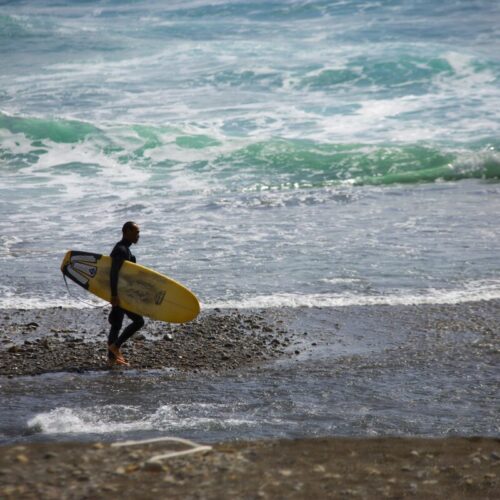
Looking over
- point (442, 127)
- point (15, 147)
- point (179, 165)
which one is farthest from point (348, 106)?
point (15, 147)

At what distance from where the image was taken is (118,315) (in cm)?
891

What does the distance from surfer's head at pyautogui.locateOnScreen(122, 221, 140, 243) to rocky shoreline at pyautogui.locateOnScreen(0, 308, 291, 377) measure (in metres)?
1.10

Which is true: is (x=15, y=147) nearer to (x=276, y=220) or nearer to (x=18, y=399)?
(x=276, y=220)

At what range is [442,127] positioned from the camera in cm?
2256

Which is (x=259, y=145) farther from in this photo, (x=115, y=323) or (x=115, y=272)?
(x=115, y=323)

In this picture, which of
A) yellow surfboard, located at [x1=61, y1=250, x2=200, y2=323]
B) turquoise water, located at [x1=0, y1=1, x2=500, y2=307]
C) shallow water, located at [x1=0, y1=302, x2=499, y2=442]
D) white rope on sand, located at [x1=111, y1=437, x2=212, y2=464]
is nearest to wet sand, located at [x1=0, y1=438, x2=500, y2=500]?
white rope on sand, located at [x1=111, y1=437, x2=212, y2=464]

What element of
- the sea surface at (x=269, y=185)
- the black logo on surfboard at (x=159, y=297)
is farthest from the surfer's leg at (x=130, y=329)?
the sea surface at (x=269, y=185)

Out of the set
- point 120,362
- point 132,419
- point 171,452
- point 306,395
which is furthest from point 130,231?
point 171,452

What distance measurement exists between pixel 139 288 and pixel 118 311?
36cm

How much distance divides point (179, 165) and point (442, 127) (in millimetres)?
6493

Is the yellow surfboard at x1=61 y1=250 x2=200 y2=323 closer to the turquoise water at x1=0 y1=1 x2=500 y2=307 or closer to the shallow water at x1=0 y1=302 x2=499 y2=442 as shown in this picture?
the shallow water at x1=0 y1=302 x2=499 y2=442

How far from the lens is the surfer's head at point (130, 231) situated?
8.76 metres

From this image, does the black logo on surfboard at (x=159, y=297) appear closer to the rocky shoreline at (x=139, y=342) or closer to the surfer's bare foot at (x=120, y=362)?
the rocky shoreline at (x=139, y=342)

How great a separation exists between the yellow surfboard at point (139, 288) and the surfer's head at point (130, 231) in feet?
1.12
